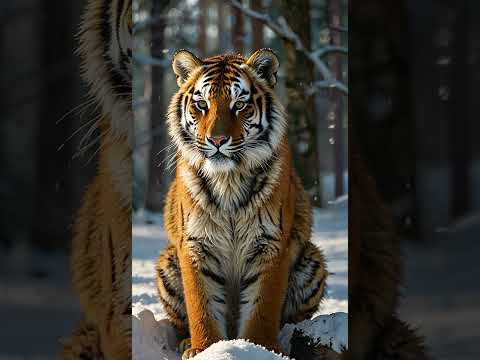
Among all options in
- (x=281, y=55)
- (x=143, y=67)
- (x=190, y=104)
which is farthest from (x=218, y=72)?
(x=143, y=67)

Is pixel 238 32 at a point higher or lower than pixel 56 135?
higher

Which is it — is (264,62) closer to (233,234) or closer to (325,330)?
(233,234)

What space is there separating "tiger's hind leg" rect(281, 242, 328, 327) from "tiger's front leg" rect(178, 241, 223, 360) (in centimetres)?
34

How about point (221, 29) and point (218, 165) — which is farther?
point (221, 29)

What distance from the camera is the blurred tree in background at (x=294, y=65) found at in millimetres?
2738

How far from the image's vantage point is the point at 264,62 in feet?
8.61

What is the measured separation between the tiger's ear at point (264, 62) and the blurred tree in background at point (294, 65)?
104 mm

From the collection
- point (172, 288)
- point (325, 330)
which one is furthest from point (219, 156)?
point (325, 330)

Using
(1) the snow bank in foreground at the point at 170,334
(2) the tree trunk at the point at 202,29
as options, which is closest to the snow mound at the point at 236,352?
(1) the snow bank in foreground at the point at 170,334

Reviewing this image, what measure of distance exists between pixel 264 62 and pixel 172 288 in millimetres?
1043

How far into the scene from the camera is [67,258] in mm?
2293

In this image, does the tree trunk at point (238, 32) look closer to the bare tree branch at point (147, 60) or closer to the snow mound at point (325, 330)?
the bare tree branch at point (147, 60)

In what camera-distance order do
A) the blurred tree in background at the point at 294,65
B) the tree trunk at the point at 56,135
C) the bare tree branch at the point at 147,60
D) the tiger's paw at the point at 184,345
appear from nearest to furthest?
1. the tree trunk at the point at 56,135
2. the tiger's paw at the point at 184,345
3. the blurred tree in background at the point at 294,65
4. the bare tree branch at the point at 147,60

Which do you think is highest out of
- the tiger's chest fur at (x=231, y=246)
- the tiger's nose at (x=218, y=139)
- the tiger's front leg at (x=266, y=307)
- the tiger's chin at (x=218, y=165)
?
the tiger's nose at (x=218, y=139)
